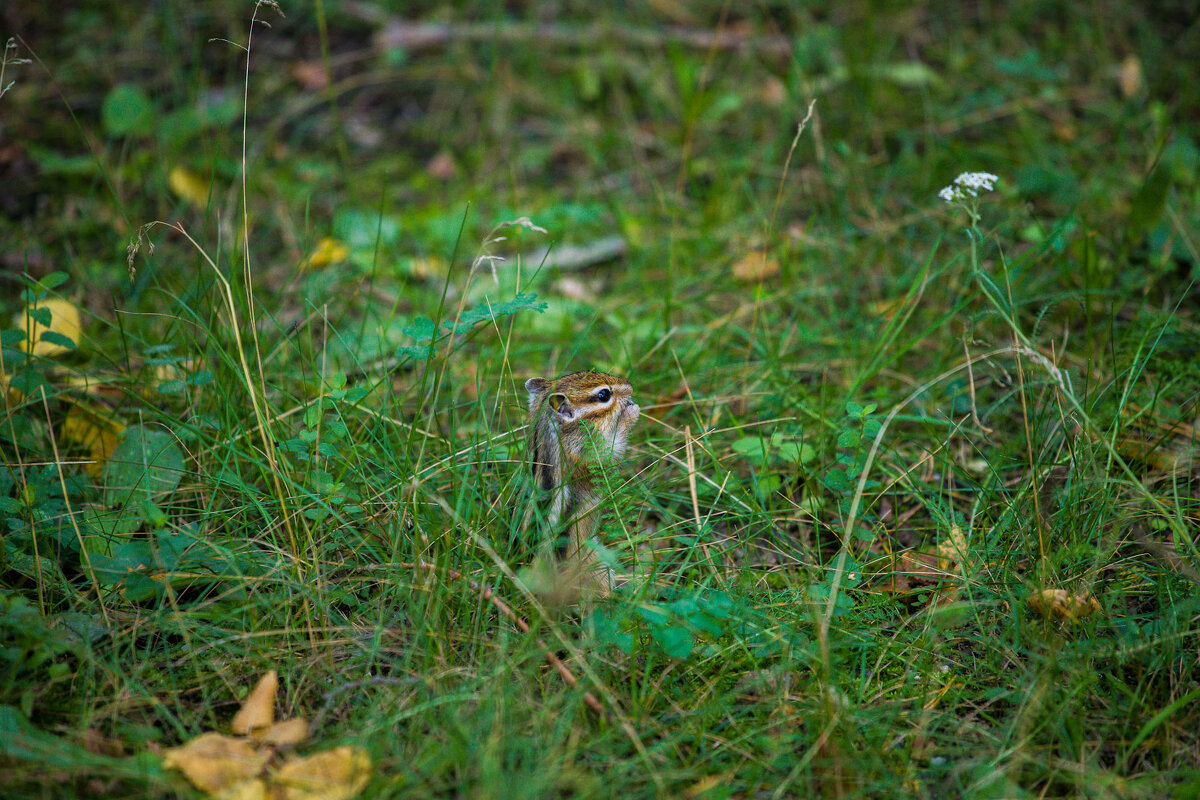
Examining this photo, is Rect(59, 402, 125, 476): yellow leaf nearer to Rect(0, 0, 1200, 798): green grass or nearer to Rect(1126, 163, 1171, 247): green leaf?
Rect(0, 0, 1200, 798): green grass

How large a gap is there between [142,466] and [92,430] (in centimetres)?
57

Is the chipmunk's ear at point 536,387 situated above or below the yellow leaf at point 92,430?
above

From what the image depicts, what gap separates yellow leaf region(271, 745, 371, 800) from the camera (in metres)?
2.03

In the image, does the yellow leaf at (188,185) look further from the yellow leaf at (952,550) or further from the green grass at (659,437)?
the yellow leaf at (952,550)

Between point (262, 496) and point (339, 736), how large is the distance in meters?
1.00

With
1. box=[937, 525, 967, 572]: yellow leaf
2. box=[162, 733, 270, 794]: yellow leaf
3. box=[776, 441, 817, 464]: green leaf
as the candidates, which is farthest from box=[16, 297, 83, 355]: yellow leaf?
box=[937, 525, 967, 572]: yellow leaf

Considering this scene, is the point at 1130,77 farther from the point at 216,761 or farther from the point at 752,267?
the point at 216,761

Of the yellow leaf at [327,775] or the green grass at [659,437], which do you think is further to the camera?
the green grass at [659,437]

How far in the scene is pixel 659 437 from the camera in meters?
3.55

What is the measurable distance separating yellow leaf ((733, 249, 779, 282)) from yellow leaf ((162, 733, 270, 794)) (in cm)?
330

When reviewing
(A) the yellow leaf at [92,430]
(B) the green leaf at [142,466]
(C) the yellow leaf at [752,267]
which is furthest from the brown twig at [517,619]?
(C) the yellow leaf at [752,267]

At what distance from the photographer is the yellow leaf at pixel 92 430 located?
3.35m

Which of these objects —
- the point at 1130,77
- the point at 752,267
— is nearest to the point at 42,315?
the point at 752,267

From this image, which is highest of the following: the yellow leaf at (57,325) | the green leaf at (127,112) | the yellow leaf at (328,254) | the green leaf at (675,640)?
the green leaf at (127,112)
